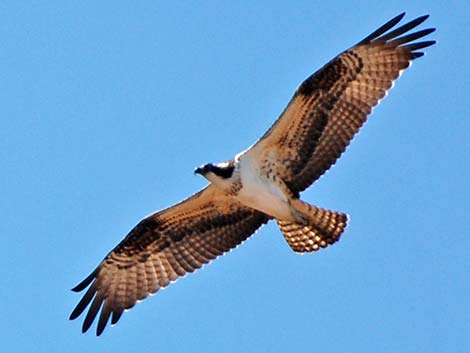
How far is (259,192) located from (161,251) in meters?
1.92

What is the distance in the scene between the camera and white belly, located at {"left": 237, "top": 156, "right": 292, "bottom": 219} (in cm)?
1752

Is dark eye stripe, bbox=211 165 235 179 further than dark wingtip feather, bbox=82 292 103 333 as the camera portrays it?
No

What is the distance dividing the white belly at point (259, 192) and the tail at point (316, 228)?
0.20m

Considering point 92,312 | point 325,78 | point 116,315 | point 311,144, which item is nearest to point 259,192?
point 311,144

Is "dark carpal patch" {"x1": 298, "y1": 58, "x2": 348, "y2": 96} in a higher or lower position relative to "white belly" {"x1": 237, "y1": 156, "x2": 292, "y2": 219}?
higher

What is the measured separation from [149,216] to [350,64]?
3016 millimetres

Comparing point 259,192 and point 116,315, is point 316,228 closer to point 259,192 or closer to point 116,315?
point 259,192

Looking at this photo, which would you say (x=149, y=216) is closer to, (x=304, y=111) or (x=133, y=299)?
(x=133, y=299)

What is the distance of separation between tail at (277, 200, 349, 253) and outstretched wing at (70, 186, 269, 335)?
26.3 inches

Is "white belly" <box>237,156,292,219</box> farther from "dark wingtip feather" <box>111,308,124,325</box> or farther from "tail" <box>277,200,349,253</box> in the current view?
"dark wingtip feather" <box>111,308,124,325</box>

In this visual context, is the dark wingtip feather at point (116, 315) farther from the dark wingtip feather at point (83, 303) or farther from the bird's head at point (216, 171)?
the bird's head at point (216, 171)

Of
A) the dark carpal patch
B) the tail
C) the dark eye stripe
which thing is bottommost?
the tail

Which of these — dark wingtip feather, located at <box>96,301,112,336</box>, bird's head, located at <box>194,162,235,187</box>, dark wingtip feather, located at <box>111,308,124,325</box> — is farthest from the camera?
dark wingtip feather, located at <box>111,308,124,325</box>

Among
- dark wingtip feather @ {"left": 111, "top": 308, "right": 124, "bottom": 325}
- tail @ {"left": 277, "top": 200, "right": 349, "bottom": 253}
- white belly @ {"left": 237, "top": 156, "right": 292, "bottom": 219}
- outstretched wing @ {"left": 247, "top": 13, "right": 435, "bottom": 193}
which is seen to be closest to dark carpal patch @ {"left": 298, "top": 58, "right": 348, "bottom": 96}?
outstretched wing @ {"left": 247, "top": 13, "right": 435, "bottom": 193}
